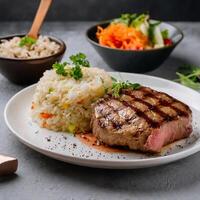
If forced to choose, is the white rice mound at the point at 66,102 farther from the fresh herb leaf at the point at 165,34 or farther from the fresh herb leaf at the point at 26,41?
the fresh herb leaf at the point at 165,34

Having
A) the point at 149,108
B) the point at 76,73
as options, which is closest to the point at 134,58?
the point at 76,73

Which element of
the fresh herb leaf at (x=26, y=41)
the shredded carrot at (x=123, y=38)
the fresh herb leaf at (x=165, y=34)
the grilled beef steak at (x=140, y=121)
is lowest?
the fresh herb leaf at (x=26, y=41)

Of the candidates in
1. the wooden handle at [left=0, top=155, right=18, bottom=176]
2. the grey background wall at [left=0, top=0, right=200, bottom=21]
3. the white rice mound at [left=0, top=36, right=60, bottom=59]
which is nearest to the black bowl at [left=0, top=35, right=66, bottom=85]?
the white rice mound at [left=0, top=36, right=60, bottom=59]

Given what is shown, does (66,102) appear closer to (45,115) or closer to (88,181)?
(45,115)

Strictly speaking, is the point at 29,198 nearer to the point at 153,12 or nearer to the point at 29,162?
the point at 29,162

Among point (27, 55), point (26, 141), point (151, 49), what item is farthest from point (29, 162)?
point (151, 49)

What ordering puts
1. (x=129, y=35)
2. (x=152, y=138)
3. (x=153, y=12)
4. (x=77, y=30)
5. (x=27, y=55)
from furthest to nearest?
(x=153, y=12), (x=77, y=30), (x=129, y=35), (x=27, y=55), (x=152, y=138)

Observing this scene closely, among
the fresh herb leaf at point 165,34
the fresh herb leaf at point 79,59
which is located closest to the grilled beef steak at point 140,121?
the fresh herb leaf at point 79,59
